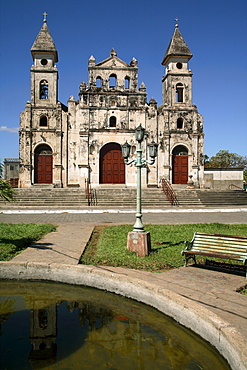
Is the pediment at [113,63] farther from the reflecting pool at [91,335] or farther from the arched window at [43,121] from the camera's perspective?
the reflecting pool at [91,335]

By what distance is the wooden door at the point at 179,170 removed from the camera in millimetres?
32375

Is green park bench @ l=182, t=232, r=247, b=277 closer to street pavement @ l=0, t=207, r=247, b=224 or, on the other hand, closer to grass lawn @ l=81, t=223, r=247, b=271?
grass lawn @ l=81, t=223, r=247, b=271

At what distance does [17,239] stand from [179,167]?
24725 millimetres

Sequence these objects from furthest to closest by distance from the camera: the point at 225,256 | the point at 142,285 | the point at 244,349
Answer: the point at 225,256 → the point at 142,285 → the point at 244,349

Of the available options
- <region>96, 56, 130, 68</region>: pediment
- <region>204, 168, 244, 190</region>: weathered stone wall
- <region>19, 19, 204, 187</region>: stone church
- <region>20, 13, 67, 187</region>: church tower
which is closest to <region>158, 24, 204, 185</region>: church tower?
<region>19, 19, 204, 187</region>: stone church

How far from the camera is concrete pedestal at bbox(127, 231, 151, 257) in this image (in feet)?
26.3

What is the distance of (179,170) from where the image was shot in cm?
3244

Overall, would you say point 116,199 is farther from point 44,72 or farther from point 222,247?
point 222,247

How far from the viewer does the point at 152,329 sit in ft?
14.8

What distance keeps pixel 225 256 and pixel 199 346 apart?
263 centimetres

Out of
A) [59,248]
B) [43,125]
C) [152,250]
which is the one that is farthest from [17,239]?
[43,125]

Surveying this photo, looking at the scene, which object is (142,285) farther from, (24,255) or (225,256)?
(24,255)

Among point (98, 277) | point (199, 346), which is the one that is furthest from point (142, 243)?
point (199, 346)

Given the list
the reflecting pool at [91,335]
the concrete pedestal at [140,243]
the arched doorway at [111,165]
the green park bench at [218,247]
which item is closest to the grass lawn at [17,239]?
the reflecting pool at [91,335]
